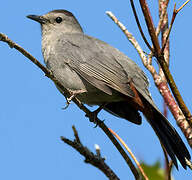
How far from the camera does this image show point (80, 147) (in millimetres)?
Result: 2289

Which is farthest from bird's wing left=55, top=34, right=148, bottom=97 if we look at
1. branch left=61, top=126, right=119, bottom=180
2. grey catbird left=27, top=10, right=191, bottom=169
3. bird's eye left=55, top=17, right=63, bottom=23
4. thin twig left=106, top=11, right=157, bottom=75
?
branch left=61, top=126, right=119, bottom=180

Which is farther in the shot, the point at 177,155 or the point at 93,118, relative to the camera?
the point at 93,118

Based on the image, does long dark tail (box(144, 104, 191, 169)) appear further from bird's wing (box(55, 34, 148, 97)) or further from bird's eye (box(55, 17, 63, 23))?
bird's eye (box(55, 17, 63, 23))

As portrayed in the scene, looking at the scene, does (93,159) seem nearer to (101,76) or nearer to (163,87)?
(163,87)

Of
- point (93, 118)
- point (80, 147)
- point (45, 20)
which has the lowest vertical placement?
point (80, 147)

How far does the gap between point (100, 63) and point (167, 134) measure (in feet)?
4.69

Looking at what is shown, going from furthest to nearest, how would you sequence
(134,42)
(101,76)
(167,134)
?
(101,76)
(167,134)
(134,42)

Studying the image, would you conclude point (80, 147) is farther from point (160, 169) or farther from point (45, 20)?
point (45, 20)

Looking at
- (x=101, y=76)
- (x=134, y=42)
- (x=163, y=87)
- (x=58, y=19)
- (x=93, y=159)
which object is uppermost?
(x=58, y=19)

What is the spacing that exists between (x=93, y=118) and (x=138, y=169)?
2.07 m

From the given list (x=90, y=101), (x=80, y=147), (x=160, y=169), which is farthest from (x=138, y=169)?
(x=90, y=101)

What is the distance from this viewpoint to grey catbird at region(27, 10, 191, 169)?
4.11 meters

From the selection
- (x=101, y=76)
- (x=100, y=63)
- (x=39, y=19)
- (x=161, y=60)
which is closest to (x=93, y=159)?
(x=161, y=60)

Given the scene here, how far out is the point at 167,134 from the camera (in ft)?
12.3
